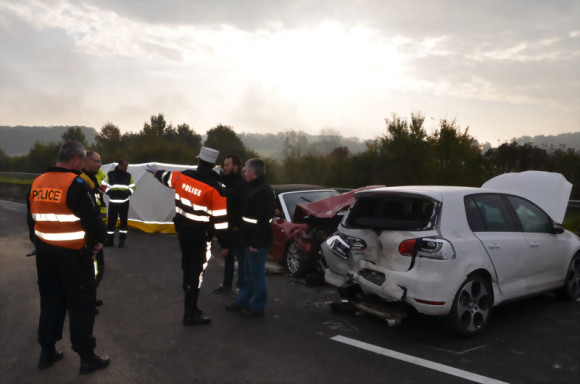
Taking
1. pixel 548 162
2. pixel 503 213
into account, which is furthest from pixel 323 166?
pixel 503 213

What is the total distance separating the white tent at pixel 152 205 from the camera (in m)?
13.1

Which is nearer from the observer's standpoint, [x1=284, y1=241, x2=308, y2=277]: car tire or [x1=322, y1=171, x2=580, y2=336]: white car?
[x1=322, y1=171, x2=580, y2=336]: white car

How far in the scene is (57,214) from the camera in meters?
4.21

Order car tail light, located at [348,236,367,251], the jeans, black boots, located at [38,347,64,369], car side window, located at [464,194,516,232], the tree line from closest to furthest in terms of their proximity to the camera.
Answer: black boots, located at [38,347,64,369]
car side window, located at [464,194,516,232]
car tail light, located at [348,236,367,251]
the jeans
the tree line

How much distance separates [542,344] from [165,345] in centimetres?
392

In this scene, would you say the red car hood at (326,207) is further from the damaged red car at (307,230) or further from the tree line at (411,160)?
the tree line at (411,160)

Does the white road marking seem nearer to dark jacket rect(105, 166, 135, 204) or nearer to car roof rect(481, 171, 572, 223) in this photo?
car roof rect(481, 171, 572, 223)

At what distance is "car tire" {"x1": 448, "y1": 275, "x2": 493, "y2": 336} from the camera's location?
504cm

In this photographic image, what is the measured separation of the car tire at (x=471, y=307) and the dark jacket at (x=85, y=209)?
357 centimetres

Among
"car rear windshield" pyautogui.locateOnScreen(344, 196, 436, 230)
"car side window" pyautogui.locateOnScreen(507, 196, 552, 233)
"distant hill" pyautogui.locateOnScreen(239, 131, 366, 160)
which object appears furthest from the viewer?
"distant hill" pyautogui.locateOnScreen(239, 131, 366, 160)

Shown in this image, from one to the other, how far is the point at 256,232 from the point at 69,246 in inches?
87.2

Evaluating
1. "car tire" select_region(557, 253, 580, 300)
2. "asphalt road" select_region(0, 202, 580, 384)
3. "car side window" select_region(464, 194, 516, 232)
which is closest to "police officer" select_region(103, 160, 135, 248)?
"asphalt road" select_region(0, 202, 580, 384)

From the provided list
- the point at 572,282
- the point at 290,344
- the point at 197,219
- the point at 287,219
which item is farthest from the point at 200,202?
the point at 572,282

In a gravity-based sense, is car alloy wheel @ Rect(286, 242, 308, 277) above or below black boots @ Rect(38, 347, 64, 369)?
above
